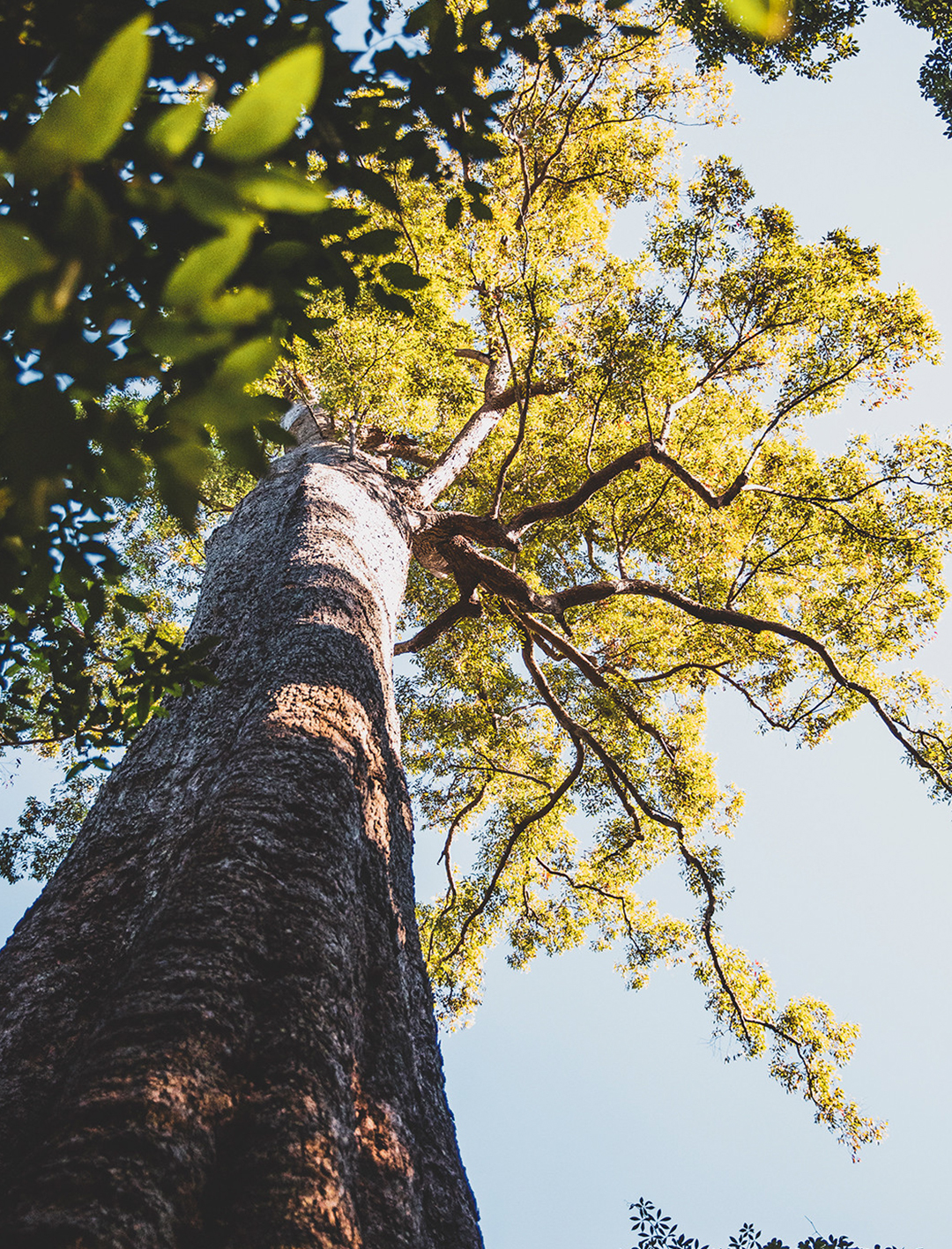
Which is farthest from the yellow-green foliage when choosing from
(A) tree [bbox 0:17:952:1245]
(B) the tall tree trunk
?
(B) the tall tree trunk

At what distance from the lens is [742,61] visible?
19.9ft

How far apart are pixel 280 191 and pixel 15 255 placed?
0.22 meters

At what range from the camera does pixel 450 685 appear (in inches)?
373

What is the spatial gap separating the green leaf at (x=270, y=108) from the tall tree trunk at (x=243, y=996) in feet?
4.14

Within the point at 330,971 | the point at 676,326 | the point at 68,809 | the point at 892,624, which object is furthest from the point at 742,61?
the point at 68,809

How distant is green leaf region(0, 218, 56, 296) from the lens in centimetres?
55

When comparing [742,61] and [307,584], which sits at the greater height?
[742,61]

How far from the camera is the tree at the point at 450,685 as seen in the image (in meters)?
1.34

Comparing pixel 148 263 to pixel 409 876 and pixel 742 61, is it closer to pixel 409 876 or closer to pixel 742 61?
pixel 409 876

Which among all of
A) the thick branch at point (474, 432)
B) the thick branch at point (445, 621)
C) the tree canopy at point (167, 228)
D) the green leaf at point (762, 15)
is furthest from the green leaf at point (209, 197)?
the thick branch at point (445, 621)

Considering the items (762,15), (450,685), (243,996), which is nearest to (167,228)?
(762,15)

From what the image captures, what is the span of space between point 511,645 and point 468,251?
5.03 metres

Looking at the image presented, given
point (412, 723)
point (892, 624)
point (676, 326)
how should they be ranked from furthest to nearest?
point (412, 723)
point (892, 624)
point (676, 326)

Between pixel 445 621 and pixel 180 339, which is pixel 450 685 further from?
pixel 180 339
